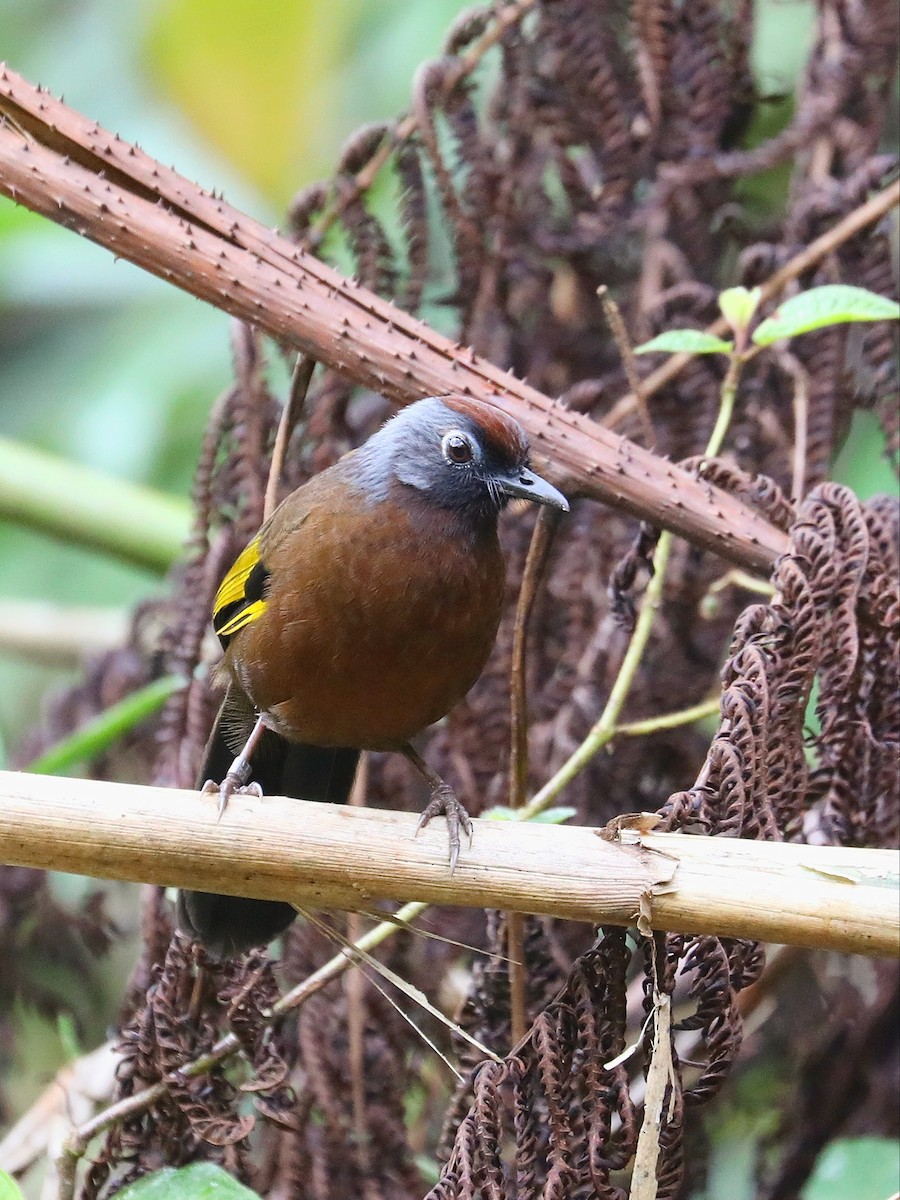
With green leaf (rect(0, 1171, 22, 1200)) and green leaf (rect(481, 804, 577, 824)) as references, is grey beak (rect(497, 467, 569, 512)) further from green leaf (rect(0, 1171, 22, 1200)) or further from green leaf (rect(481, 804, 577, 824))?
green leaf (rect(0, 1171, 22, 1200))

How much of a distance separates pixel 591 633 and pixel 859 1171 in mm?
1269

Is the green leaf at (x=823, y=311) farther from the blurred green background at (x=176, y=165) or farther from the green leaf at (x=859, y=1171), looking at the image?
the blurred green background at (x=176, y=165)

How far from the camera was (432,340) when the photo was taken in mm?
2430

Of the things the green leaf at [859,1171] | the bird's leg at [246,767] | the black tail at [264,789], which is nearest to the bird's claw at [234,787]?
→ the bird's leg at [246,767]

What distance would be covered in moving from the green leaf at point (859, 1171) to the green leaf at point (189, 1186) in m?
1.30

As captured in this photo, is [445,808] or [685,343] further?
[685,343]

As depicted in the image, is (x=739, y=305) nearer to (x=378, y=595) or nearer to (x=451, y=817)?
(x=378, y=595)

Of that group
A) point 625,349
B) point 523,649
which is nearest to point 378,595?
point 523,649

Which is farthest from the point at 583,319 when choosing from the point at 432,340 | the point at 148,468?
the point at 148,468

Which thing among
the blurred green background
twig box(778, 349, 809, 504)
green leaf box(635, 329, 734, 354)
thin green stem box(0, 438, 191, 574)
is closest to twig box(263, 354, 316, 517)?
green leaf box(635, 329, 734, 354)

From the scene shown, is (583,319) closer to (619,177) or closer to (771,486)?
(619,177)

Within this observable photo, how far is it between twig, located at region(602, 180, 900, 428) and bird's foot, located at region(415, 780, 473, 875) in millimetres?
1042

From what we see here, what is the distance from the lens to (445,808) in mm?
2336

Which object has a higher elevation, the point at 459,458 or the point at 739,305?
the point at 739,305
